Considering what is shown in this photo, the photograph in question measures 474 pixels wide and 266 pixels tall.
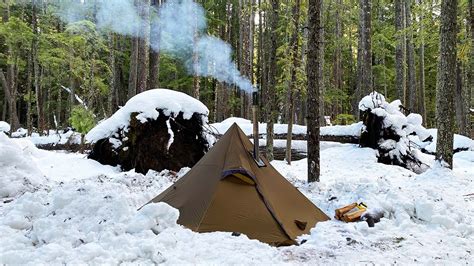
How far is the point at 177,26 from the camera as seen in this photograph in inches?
1025

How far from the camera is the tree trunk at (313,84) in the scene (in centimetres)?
824

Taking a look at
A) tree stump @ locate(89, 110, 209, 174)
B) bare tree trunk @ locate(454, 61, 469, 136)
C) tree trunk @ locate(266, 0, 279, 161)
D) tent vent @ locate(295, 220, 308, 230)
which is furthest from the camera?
bare tree trunk @ locate(454, 61, 469, 136)

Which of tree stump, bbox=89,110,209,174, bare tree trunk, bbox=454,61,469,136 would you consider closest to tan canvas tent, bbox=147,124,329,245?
tree stump, bbox=89,110,209,174

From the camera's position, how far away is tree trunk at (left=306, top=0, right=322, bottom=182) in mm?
8242

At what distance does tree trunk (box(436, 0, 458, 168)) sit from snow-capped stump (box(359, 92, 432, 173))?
2.92 meters

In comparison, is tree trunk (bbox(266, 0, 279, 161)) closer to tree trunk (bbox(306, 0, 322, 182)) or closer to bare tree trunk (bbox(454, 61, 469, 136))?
tree trunk (bbox(306, 0, 322, 182))

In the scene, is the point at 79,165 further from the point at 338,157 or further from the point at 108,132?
the point at 338,157

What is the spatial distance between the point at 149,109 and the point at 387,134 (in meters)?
8.39

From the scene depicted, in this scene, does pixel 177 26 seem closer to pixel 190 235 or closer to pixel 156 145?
pixel 156 145

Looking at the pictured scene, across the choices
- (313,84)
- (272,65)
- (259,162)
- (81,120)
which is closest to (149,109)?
(272,65)

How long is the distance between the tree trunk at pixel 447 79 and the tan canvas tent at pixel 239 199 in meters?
6.00

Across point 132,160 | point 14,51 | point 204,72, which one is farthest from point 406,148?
point 14,51

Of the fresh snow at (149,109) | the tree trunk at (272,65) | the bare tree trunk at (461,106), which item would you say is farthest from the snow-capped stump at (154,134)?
the bare tree trunk at (461,106)

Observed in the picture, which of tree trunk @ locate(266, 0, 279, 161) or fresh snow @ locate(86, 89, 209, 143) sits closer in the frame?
fresh snow @ locate(86, 89, 209, 143)
